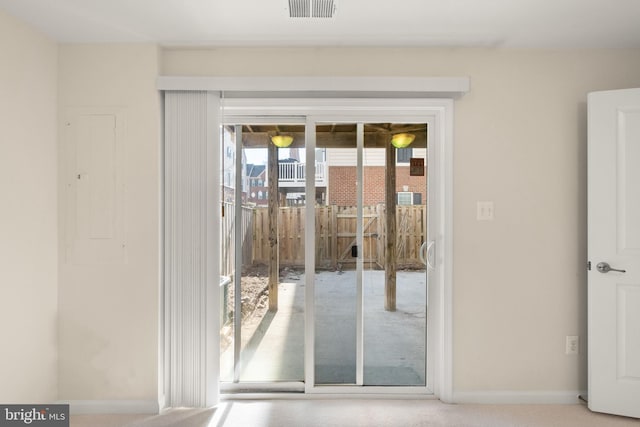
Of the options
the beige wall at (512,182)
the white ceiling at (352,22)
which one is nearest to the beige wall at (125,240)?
the white ceiling at (352,22)

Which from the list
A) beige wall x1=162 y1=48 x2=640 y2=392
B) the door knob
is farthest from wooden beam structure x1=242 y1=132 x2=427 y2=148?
the door knob

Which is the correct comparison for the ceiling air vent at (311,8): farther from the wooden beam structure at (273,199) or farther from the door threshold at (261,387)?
the door threshold at (261,387)

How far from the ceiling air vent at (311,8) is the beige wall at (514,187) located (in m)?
0.43

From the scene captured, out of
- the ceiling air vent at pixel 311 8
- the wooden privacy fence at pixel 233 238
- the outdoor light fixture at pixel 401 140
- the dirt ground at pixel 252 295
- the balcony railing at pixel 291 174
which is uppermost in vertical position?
the ceiling air vent at pixel 311 8

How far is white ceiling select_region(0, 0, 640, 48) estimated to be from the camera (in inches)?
82.8

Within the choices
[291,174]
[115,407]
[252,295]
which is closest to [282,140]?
[291,174]

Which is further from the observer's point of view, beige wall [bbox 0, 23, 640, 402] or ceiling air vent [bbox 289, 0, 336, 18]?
beige wall [bbox 0, 23, 640, 402]

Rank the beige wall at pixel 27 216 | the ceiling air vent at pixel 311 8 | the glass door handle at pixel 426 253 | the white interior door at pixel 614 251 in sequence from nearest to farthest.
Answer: the ceiling air vent at pixel 311 8
the beige wall at pixel 27 216
the white interior door at pixel 614 251
the glass door handle at pixel 426 253

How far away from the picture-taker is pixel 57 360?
2.51m

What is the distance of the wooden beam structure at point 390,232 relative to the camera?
2752mm

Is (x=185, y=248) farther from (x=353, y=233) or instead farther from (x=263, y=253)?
(x=353, y=233)

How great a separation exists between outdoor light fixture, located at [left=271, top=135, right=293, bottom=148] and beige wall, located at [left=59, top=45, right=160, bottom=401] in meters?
0.78

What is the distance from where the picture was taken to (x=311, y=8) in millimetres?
2117

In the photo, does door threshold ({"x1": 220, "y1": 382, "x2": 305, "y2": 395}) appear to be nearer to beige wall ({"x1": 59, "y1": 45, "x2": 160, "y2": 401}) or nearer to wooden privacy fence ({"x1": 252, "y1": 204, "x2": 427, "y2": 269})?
beige wall ({"x1": 59, "y1": 45, "x2": 160, "y2": 401})
